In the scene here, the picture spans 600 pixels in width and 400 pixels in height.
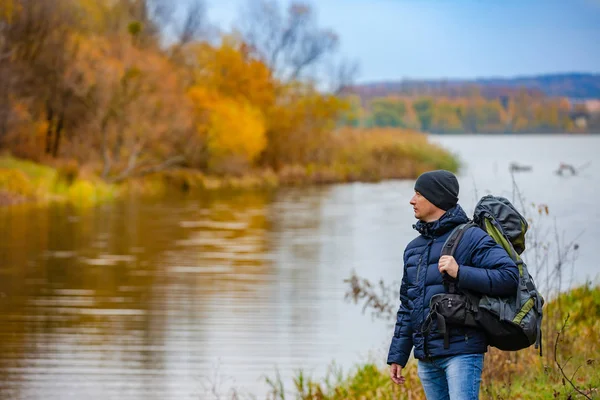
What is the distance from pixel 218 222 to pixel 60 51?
13.3 metres

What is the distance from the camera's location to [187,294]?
52.0ft

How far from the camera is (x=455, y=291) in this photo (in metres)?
4.33

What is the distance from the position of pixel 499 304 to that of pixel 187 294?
11955mm

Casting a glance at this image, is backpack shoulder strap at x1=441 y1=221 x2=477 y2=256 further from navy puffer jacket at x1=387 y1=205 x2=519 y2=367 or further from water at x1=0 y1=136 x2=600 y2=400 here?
water at x1=0 y1=136 x2=600 y2=400

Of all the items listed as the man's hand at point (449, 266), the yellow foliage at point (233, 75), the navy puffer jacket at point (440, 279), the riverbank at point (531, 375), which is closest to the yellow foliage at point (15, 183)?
the yellow foliage at point (233, 75)

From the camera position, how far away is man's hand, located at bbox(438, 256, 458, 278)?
4.23m

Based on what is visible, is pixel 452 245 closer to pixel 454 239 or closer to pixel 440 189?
pixel 454 239

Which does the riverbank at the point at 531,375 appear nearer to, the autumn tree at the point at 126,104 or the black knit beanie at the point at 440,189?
the black knit beanie at the point at 440,189

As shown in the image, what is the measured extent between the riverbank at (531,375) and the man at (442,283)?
4.36 feet

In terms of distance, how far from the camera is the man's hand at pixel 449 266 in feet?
13.9

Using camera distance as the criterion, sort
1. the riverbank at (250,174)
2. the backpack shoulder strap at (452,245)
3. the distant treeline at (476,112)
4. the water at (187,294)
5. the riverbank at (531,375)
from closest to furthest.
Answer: the backpack shoulder strap at (452,245) → the riverbank at (531,375) → the water at (187,294) → the riverbank at (250,174) → the distant treeline at (476,112)

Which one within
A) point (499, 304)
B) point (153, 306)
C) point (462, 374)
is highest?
point (499, 304)

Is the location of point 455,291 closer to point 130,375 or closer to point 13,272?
point 130,375

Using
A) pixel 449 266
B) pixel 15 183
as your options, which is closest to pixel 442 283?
pixel 449 266
